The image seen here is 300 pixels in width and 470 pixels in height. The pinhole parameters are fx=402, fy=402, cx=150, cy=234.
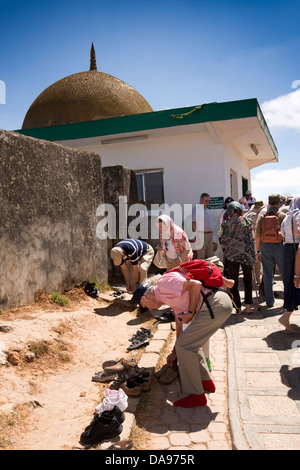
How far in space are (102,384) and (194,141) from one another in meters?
8.06

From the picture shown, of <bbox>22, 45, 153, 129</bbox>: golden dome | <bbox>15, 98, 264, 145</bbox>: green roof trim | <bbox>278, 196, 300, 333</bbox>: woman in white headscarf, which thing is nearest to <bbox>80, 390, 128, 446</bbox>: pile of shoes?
<bbox>278, 196, 300, 333</bbox>: woman in white headscarf

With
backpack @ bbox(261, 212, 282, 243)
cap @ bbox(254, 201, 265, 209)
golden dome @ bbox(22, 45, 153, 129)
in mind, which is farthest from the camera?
golden dome @ bbox(22, 45, 153, 129)

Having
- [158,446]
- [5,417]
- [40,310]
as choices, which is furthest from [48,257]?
[158,446]

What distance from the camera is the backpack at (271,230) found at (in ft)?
21.4

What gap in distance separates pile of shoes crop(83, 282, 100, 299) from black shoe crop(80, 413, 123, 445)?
4.34 metres

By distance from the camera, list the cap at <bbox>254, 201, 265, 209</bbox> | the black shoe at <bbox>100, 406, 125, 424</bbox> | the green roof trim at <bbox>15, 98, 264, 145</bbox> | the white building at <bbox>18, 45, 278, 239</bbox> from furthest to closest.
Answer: the white building at <bbox>18, 45, 278, 239</bbox>, the green roof trim at <bbox>15, 98, 264, 145</bbox>, the cap at <bbox>254, 201, 265, 209</bbox>, the black shoe at <bbox>100, 406, 125, 424</bbox>

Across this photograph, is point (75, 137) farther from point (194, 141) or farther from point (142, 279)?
point (142, 279)

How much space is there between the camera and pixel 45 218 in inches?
265

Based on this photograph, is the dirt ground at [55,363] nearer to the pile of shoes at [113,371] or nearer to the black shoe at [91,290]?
the pile of shoes at [113,371]

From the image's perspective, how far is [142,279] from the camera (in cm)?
769

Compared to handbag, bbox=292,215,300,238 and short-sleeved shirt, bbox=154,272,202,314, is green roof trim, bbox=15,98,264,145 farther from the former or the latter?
short-sleeved shirt, bbox=154,272,202,314

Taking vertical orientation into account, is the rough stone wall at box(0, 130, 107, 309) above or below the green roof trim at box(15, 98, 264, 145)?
below

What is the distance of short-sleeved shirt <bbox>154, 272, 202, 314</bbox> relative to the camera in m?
3.84

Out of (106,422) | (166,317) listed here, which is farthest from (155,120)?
(106,422)
